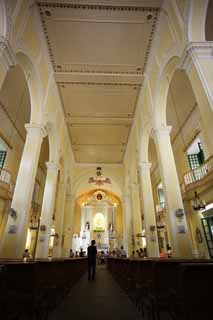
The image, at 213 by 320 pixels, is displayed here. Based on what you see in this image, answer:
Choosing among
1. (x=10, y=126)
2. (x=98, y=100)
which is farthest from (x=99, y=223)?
(x=98, y=100)

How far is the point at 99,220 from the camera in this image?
24.6 metres

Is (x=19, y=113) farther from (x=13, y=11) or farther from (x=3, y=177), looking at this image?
(x=13, y=11)

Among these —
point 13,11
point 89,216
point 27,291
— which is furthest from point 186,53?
point 89,216

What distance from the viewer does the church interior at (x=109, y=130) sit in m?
2.70

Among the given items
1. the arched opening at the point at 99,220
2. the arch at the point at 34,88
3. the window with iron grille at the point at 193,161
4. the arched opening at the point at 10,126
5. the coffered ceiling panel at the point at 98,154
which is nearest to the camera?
the arch at the point at 34,88

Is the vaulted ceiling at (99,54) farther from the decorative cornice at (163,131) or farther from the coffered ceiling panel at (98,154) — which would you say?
the decorative cornice at (163,131)

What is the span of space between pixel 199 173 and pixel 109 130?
230 inches

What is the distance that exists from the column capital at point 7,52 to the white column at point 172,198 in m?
4.72

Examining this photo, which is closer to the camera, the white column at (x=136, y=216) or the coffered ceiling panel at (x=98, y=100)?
the coffered ceiling panel at (x=98, y=100)

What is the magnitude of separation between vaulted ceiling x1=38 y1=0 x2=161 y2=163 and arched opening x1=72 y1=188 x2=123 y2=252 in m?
12.2

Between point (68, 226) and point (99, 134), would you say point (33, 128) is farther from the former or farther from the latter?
point (68, 226)

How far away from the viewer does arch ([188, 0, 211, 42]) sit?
4219 millimetres

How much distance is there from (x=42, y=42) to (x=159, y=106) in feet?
15.5

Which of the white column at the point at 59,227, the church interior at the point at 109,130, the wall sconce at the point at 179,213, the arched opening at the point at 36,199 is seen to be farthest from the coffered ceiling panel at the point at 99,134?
the wall sconce at the point at 179,213
